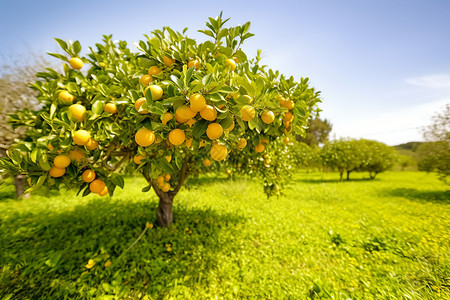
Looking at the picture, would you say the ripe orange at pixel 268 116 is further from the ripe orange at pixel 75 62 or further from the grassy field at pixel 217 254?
the grassy field at pixel 217 254

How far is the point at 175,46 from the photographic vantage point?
1703 millimetres

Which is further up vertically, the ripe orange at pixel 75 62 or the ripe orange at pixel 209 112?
the ripe orange at pixel 75 62

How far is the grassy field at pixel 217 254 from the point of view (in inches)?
101

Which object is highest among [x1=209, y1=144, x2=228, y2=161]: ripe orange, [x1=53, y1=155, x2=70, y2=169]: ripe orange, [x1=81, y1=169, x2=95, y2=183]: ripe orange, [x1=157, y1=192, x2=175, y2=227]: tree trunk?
[x1=209, y1=144, x2=228, y2=161]: ripe orange

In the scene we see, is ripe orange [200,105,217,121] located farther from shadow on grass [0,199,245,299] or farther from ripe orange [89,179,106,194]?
shadow on grass [0,199,245,299]

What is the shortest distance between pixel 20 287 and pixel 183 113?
11.3 feet

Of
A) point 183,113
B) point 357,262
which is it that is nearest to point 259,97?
point 183,113

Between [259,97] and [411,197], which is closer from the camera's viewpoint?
[259,97]

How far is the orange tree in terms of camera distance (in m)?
1.17

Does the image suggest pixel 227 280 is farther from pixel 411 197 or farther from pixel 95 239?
pixel 411 197

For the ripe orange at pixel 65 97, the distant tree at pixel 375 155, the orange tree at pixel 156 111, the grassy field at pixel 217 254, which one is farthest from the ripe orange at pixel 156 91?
the distant tree at pixel 375 155

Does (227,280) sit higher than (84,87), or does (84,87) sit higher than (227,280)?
(84,87)

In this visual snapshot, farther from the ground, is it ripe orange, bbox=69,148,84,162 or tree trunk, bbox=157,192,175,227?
ripe orange, bbox=69,148,84,162

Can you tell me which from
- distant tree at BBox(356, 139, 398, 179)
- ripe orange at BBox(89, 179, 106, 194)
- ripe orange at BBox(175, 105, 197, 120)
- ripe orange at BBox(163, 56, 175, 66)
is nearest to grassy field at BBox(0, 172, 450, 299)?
ripe orange at BBox(89, 179, 106, 194)
